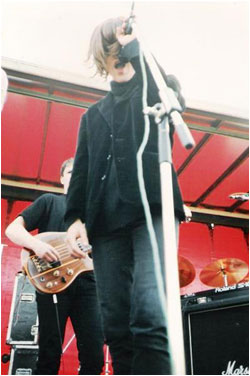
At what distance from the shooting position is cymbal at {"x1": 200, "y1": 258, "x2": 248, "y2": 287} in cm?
258

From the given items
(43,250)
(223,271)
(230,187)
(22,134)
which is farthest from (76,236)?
(230,187)

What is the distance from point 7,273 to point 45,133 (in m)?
1.16

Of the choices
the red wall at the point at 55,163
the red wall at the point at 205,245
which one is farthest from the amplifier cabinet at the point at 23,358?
the red wall at the point at 205,245

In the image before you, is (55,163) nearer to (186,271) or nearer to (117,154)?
(186,271)

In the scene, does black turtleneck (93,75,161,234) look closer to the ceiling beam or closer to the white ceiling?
the white ceiling

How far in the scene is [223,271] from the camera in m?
2.64

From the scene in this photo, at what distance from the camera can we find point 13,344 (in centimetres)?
234

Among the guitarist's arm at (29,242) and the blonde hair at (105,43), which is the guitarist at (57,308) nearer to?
the guitarist's arm at (29,242)

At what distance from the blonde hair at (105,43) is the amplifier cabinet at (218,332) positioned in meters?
1.12

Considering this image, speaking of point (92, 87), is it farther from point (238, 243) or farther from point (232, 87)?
point (238, 243)

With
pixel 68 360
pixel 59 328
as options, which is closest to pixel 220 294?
pixel 59 328

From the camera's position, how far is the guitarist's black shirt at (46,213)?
160cm

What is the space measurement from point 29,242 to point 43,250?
0.20 feet

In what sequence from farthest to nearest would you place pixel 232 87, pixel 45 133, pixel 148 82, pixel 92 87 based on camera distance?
pixel 45 133, pixel 92 87, pixel 232 87, pixel 148 82
